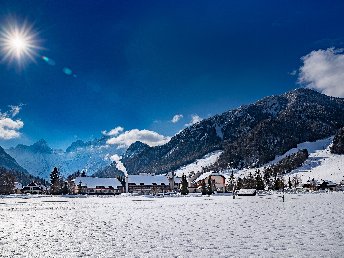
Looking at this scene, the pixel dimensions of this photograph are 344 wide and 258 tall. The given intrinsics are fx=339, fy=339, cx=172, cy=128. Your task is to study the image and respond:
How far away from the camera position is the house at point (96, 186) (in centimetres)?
16600

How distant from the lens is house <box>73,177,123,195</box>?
6535 inches

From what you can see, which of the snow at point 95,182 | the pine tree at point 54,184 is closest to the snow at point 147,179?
the snow at point 95,182

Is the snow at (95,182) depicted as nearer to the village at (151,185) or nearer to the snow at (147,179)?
the village at (151,185)

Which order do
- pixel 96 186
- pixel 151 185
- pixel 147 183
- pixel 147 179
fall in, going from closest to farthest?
pixel 96 186, pixel 151 185, pixel 147 183, pixel 147 179

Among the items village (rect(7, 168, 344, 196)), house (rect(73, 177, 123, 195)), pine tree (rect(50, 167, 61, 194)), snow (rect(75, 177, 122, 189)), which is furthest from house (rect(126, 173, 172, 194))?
pine tree (rect(50, 167, 61, 194))

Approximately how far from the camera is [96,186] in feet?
565

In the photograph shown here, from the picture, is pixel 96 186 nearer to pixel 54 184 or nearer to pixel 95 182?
pixel 95 182

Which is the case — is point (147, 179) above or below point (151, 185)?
above

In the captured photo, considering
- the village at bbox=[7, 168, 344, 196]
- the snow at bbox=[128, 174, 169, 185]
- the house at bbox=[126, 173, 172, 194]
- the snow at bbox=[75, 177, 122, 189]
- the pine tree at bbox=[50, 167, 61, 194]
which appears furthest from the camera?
the snow at bbox=[128, 174, 169, 185]

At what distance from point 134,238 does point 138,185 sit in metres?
174

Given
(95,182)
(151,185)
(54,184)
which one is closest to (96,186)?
(95,182)

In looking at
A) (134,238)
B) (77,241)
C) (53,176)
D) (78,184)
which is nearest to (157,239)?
(134,238)

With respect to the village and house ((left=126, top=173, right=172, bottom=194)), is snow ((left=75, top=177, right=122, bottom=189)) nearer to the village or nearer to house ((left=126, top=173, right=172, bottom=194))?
the village

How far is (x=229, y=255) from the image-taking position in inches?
494
